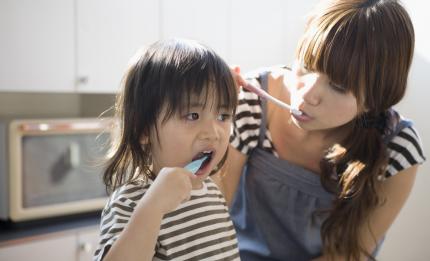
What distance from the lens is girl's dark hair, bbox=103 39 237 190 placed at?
0.63 m

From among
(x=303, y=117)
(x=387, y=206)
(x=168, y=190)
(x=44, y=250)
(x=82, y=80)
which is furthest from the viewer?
(x=82, y=80)

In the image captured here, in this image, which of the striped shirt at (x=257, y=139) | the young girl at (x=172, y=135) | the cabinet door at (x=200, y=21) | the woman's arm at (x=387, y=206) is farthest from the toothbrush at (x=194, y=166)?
the cabinet door at (x=200, y=21)

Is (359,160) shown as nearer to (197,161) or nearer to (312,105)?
(312,105)

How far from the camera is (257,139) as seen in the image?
0.93 metres

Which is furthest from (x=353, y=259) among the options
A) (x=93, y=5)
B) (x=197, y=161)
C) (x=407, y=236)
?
(x=93, y=5)

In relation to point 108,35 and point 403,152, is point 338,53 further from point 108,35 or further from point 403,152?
point 108,35

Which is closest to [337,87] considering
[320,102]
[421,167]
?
[320,102]

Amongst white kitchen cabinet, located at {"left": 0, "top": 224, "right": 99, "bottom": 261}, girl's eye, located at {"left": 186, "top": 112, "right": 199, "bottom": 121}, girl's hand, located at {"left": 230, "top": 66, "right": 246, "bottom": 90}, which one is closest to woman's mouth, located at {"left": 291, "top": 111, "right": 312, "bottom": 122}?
girl's hand, located at {"left": 230, "top": 66, "right": 246, "bottom": 90}

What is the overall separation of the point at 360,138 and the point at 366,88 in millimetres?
153

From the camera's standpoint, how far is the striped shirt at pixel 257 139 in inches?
34.0

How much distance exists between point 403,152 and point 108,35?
110 centimetres

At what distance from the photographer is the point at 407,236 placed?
5.20 feet

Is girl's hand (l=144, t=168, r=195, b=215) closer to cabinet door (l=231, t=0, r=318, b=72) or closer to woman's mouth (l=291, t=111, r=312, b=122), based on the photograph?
woman's mouth (l=291, t=111, r=312, b=122)

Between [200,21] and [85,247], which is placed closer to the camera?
[85,247]
